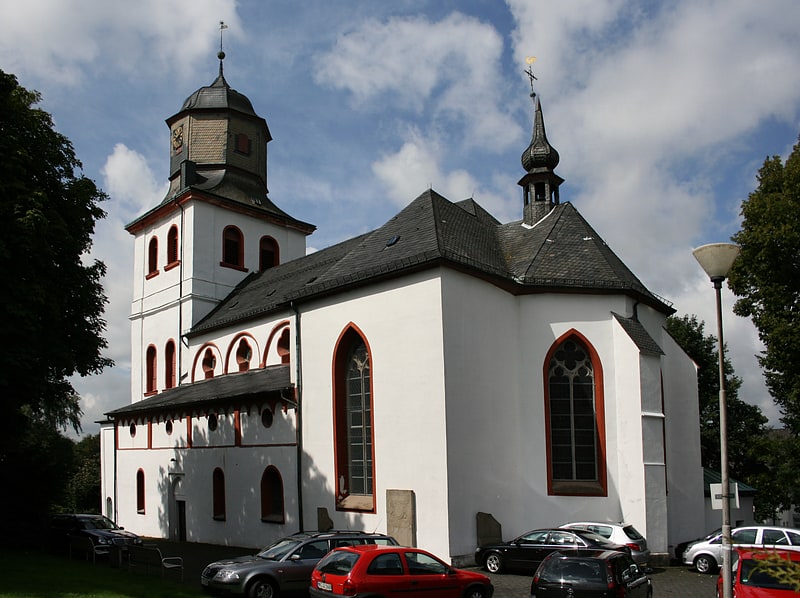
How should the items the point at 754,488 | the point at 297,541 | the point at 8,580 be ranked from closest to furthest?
1. the point at 8,580
2. the point at 297,541
3. the point at 754,488

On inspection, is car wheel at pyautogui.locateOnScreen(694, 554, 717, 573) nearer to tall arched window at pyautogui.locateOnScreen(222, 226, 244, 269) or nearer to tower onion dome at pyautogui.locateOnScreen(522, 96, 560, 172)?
tower onion dome at pyautogui.locateOnScreen(522, 96, 560, 172)

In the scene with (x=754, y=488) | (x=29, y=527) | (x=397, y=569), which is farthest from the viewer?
(x=754, y=488)

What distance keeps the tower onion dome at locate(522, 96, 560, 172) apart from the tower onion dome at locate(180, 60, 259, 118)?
47.9ft

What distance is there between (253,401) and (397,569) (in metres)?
12.6

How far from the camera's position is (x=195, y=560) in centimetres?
1995

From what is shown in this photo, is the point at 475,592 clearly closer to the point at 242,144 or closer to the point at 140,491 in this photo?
the point at 140,491

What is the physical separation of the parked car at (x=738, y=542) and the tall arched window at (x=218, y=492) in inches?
Answer: 577

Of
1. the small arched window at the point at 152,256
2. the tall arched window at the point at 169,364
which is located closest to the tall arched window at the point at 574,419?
the tall arched window at the point at 169,364

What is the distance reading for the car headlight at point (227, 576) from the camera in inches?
494

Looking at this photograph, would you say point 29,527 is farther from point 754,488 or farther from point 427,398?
point 754,488

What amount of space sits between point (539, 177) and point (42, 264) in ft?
52.3

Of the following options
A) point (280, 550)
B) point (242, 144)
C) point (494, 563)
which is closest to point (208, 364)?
point (242, 144)

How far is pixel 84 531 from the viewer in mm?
19828

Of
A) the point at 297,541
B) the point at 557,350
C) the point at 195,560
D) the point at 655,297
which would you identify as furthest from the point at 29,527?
the point at 655,297
